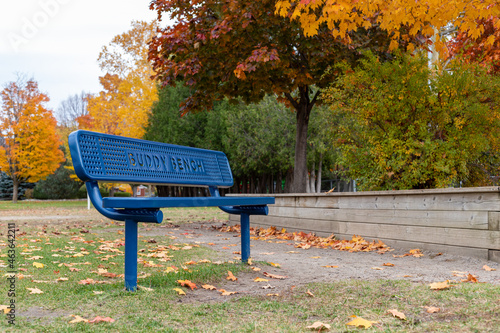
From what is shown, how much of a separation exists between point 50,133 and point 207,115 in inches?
445

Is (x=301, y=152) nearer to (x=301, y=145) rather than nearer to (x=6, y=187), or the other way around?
(x=301, y=145)

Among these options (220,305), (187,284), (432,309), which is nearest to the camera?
(432,309)

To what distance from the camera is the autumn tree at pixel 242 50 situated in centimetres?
810

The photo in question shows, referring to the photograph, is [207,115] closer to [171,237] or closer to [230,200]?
[171,237]

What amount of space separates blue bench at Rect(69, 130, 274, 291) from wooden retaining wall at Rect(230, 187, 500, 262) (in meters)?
2.38

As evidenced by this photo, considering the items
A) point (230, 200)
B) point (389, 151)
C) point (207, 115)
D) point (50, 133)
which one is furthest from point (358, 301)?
point (50, 133)

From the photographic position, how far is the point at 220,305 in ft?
10.1

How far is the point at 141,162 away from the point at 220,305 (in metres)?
1.66

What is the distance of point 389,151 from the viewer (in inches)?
265

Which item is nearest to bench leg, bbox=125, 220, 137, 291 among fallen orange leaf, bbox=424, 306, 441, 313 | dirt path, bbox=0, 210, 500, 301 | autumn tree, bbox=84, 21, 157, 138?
dirt path, bbox=0, 210, 500, 301

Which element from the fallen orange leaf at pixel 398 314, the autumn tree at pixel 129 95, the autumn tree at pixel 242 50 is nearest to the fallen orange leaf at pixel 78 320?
the fallen orange leaf at pixel 398 314

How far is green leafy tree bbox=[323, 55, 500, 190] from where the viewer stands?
21.2 ft

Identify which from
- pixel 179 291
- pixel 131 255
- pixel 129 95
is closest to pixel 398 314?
pixel 179 291

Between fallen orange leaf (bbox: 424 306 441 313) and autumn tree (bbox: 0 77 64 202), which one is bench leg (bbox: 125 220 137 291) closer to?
fallen orange leaf (bbox: 424 306 441 313)
